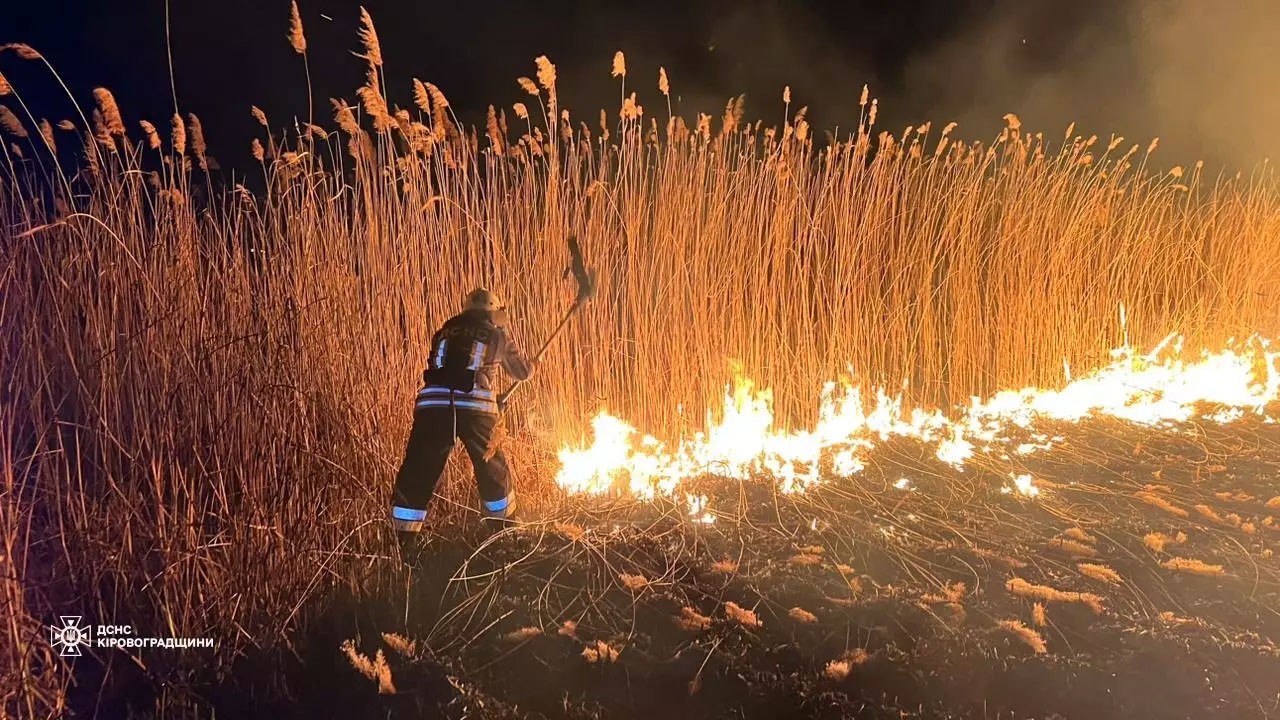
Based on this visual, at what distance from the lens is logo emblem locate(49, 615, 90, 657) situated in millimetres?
1640

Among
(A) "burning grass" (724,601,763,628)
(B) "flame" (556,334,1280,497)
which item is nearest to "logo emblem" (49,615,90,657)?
(B) "flame" (556,334,1280,497)

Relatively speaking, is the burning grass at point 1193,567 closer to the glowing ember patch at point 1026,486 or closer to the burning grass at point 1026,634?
the glowing ember patch at point 1026,486

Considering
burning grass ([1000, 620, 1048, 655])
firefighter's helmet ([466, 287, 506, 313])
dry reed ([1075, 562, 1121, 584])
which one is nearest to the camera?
firefighter's helmet ([466, 287, 506, 313])

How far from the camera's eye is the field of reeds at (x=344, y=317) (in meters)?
1.79

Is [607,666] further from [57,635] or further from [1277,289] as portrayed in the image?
[1277,289]

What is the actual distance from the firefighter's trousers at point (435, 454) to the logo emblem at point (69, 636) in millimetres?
759

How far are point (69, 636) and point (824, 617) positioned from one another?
196cm

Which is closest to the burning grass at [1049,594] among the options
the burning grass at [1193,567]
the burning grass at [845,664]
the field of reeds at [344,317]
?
the burning grass at [1193,567]

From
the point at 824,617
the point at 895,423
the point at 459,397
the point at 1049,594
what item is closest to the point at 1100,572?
the point at 1049,594

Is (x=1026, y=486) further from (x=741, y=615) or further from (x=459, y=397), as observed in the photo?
(x=459, y=397)

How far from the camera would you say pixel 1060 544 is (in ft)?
8.05

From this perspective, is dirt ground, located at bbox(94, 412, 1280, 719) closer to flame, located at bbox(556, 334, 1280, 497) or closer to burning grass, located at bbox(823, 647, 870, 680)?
burning grass, located at bbox(823, 647, 870, 680)

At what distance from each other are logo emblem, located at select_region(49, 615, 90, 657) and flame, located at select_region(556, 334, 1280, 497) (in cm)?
146

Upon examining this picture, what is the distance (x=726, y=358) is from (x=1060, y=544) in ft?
5.11
